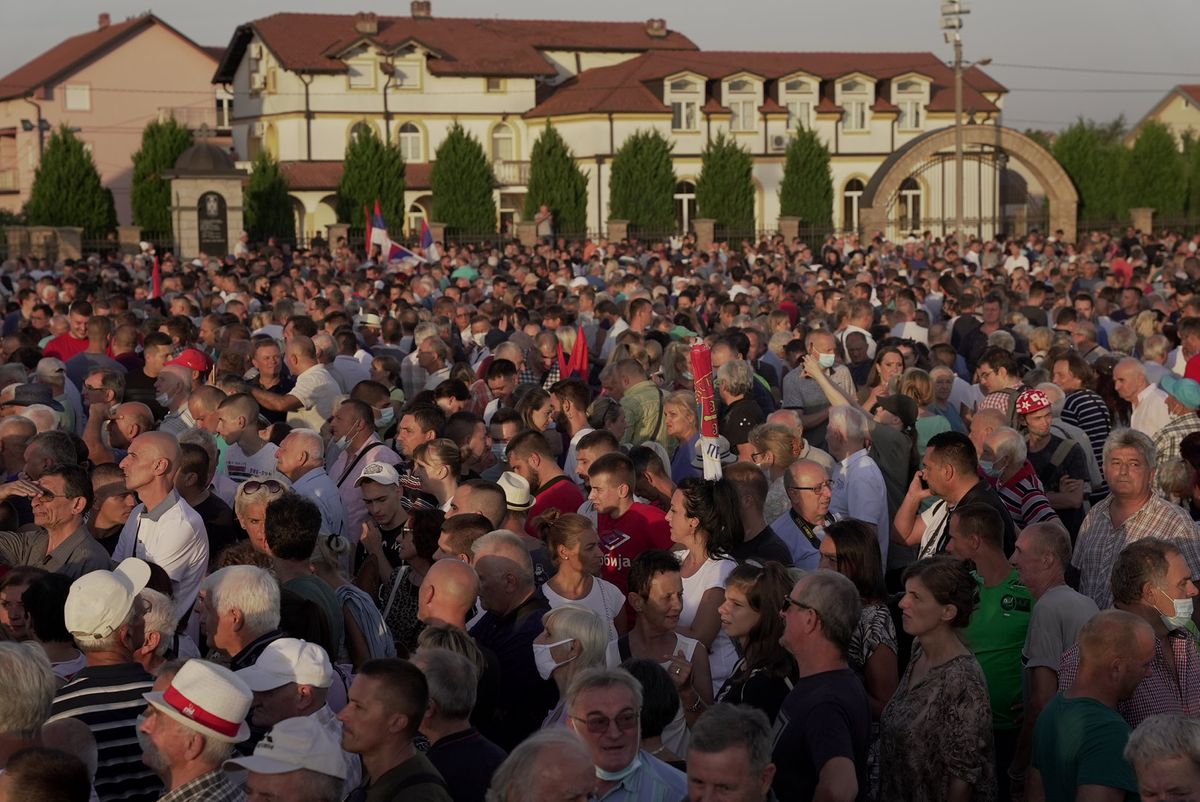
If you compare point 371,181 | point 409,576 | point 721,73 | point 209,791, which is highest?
point 721,73

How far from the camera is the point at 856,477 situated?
8.50m

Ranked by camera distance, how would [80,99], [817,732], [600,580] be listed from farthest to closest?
[80,99] < [600,580] < [817,732]

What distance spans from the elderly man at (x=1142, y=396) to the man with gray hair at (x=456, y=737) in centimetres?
654


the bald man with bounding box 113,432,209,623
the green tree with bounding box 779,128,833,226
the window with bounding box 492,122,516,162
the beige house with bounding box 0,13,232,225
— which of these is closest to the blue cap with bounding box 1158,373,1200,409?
the bald man with bounding box 113,432,209,623

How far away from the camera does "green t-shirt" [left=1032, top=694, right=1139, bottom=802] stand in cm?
520

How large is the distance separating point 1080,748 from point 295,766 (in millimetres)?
2613

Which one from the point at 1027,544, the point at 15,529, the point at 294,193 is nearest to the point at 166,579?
the point at 15,529

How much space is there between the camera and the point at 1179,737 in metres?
4.58

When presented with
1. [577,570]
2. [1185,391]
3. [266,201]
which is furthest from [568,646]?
[266,201]

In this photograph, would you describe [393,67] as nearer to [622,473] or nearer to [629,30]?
[629,30]

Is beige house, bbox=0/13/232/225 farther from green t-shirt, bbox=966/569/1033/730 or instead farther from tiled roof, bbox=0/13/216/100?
green t-shirt, bbox=966/569/1033/730

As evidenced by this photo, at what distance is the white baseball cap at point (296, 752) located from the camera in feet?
14.6

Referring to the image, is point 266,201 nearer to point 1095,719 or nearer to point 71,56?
point 71,56

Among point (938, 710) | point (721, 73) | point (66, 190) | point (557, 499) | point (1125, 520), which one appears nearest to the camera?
point (938, 710)
